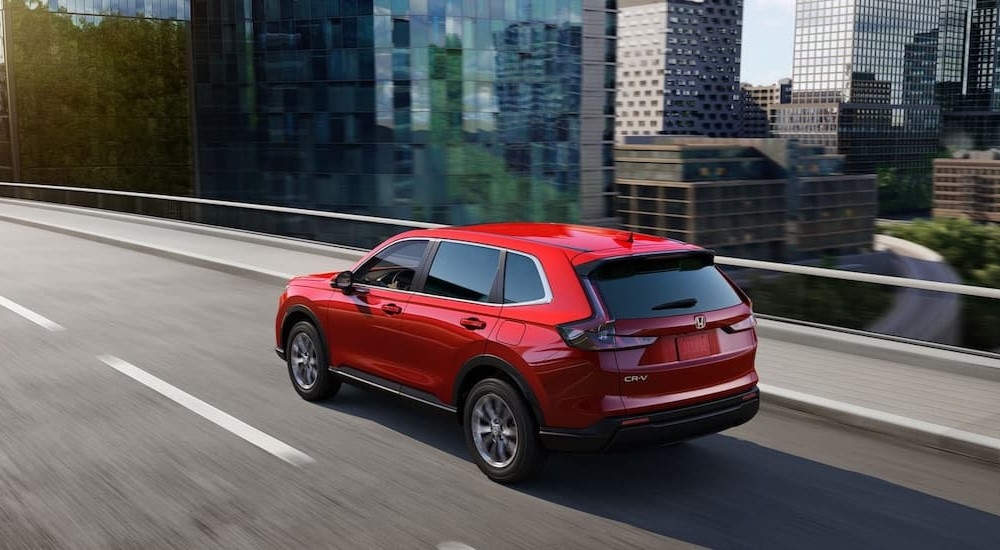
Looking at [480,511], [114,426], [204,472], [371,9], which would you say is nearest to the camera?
[480,511]

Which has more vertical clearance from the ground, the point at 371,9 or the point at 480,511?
the point at 371,9

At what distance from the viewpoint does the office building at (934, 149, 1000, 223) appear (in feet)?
584

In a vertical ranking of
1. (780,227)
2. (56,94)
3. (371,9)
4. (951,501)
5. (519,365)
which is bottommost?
(780,227)

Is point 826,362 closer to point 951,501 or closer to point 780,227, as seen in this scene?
point 951,501

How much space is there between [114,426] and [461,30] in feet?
169

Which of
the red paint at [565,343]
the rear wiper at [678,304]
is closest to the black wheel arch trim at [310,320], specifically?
the red paint at [565,343]

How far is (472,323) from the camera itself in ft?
20.1

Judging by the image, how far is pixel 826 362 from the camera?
8.97m

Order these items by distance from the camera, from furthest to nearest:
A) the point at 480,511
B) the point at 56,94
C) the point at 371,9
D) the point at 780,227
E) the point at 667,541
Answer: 1. the point at 780,227
2. the point at 56,94
3. the point at 371,9
4. the point at 480,511
5. the point at 667,541

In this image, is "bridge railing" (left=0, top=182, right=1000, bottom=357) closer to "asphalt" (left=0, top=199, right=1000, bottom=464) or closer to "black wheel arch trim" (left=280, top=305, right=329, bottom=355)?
"asphalt" (left=0, top=199, right=1000, bottom=464)

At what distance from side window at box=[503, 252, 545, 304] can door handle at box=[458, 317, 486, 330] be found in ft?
0.69

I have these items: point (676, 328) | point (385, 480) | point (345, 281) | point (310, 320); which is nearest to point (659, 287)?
point (676, 328)

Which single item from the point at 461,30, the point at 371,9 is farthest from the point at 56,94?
the point at 461,30

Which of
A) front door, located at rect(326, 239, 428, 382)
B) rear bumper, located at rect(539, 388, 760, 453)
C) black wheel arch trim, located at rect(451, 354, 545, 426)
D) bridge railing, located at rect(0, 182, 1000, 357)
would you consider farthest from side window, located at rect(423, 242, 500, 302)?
bridge railing, located at rect(0, 182, 1000, 357)
